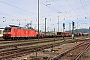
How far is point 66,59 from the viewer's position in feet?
49.1

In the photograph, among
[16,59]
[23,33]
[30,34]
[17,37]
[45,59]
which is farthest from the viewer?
[30,34]

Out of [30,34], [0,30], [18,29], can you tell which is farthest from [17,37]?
[0,30]

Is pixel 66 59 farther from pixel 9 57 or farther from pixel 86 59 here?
pixel 9 57

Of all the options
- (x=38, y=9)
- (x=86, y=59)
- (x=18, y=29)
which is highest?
(x=38, y=9)

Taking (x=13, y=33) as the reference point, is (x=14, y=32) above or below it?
above

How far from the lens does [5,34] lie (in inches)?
1805

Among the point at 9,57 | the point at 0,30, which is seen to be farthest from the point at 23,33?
the point at 9,57

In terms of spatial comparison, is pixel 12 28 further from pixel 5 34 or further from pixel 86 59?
pixel 86 59

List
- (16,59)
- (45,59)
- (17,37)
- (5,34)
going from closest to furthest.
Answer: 1. (45,59)
2. (16,59)
3. (5,34)
4. (17,37)

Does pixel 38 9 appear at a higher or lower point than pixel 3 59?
higher

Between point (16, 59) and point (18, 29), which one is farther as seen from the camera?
point (18, 29)

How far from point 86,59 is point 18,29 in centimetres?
3668

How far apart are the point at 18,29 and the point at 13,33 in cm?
379

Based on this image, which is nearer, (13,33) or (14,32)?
(13,33)
